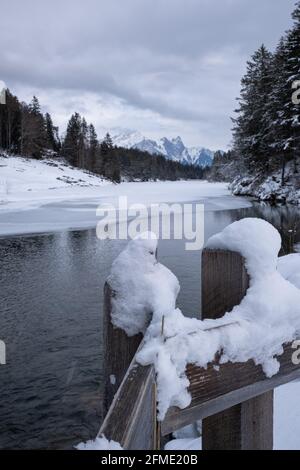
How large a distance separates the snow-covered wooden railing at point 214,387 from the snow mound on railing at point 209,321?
0.04m

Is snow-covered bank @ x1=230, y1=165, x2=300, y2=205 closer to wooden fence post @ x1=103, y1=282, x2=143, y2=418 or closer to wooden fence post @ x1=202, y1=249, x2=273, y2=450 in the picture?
wooden fence post @ x1=202, y1=249, x2=273, y2=450

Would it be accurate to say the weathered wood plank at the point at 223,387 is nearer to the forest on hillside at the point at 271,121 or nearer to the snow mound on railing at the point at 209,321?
the snow mound on railing at the point at 209,321

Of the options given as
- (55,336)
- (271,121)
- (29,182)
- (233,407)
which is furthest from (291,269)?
(29,182)

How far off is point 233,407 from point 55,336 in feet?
18.8

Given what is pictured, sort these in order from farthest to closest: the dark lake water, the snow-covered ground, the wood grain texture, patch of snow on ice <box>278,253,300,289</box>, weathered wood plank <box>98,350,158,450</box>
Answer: the snow-covered ground
patch of snow on ice <box>278,253,300,289</box>
the dark lake water
the wood grain texture
weathered wood plank <box>98,350,158,450</box>

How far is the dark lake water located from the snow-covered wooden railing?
3337mm

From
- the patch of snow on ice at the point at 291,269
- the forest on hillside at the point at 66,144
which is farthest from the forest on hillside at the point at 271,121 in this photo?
the forest on hillside at the point at 66,144

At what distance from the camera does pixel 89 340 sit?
6582 mm

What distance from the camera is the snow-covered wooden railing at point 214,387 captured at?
106 centimetres

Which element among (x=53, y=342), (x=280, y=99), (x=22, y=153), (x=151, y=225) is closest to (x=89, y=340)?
(x=53, y=342)

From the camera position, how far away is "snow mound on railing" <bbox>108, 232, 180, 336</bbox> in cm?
134

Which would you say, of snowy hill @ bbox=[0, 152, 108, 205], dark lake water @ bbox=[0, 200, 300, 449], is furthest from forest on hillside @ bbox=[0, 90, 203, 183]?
dark lake water @ bbox=[0, 200, 300, 449]

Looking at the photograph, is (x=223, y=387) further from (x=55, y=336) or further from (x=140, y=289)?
(x=55, y=336)
